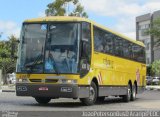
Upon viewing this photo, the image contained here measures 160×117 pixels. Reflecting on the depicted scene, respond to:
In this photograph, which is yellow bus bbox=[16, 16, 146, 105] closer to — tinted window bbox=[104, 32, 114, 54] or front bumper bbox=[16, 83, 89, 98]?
front bumper bbox=[16, 83, 89, 98]

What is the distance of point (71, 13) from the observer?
5325 cm

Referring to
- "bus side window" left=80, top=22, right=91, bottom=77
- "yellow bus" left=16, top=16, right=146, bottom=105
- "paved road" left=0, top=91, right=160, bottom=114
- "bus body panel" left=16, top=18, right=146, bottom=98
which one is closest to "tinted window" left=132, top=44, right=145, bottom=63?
"bus body panel" left=16, top=18, right=146, bottom=98

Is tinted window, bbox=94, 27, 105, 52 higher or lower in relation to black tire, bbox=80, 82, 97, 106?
higher

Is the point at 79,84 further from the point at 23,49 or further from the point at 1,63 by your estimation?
the point at 1,63

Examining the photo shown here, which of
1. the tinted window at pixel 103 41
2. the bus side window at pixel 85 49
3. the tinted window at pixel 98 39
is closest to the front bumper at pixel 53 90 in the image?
the bus side window at pixel 85 49

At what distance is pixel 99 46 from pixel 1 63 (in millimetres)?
54118

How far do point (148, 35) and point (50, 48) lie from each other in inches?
3015

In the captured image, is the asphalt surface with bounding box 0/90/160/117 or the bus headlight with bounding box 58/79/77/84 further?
the bus headlight with bounding box 58/79/77/84

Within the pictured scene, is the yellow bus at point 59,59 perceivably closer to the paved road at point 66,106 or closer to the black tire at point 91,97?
the black tire at point 91,97

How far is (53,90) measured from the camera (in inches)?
818

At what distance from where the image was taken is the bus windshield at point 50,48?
20906mm

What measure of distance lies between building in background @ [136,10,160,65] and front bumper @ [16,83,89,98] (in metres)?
75.2

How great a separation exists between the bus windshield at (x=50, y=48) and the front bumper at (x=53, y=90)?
0.60 metres

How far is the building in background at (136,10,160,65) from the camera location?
97625 mm
